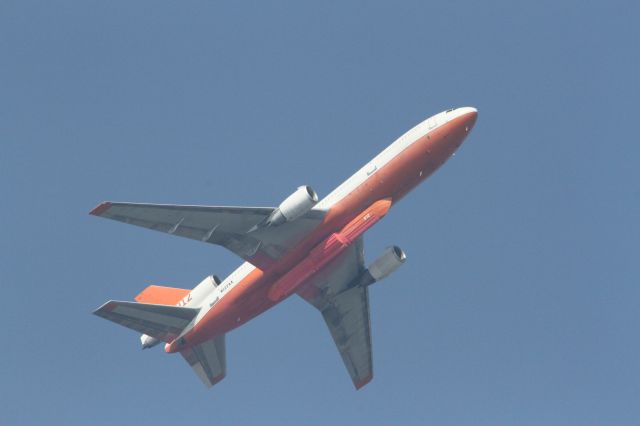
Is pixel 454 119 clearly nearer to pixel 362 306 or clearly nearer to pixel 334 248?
pixel 334 248

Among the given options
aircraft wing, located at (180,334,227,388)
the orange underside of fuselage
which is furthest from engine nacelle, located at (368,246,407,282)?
aircraft wing, located at (180,334,227,388)

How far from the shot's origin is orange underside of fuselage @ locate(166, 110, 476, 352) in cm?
6625

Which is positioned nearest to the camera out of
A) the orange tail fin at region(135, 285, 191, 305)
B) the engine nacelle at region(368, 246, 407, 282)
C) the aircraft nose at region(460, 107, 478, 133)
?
the aircraft nose at region(460, 107, 478, 133)

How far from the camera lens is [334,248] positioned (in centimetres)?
6631

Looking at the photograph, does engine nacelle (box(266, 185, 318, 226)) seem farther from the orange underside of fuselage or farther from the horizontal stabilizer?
the horizontal stabilizer

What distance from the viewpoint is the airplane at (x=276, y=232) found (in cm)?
6462

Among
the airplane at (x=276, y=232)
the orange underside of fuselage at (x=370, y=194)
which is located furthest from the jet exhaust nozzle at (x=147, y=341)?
the orange underside of fuselage at (x=370, y=194)

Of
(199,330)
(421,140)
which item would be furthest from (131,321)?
(421,140)

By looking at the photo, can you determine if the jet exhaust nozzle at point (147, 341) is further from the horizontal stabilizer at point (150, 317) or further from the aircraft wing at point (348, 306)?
the aircraft wing at point (348, 306)

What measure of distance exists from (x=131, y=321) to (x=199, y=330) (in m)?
4.81

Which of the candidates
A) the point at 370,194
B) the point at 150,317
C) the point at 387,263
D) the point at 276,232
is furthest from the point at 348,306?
the point at 150,317

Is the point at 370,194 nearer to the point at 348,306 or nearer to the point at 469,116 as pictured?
the point at 469,116

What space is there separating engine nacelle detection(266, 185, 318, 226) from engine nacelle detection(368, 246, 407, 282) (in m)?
9.06

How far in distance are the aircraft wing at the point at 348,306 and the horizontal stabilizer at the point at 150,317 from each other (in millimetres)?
9156
